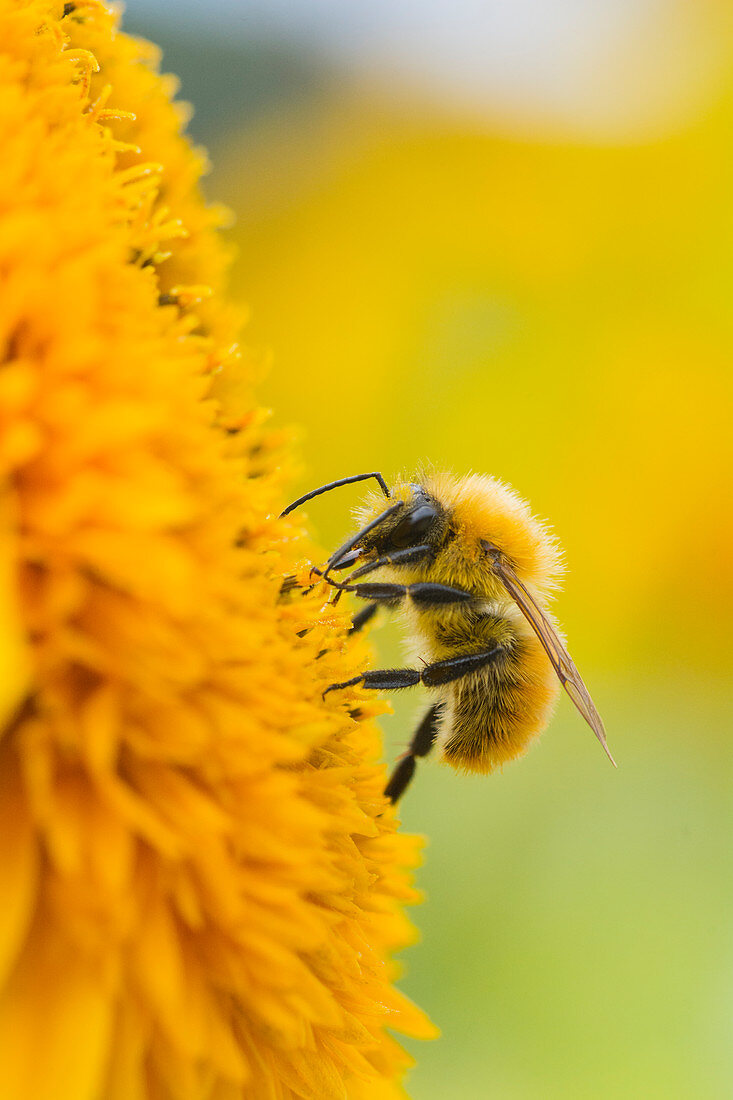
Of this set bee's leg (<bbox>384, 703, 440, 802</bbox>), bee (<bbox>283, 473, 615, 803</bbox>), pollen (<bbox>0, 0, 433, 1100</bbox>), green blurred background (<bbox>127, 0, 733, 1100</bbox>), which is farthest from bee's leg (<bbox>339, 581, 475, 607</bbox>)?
green blurred background (<bbox>127, 0, 733, 1100</bbox>)

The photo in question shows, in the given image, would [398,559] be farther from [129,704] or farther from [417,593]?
[129,704]

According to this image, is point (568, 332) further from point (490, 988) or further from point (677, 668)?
point (490, 988)

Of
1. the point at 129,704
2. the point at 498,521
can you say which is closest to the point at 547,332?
the point at 498,521

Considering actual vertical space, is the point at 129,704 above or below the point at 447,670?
below

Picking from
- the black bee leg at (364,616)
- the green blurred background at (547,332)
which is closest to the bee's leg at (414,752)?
the black bee leg at (364,616)

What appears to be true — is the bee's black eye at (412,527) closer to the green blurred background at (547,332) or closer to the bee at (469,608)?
the bee at (469,608)

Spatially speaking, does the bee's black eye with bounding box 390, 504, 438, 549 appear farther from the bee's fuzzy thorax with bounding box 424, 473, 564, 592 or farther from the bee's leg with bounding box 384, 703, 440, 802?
the bee's leg with bounding box 384, 703, 440, 802
